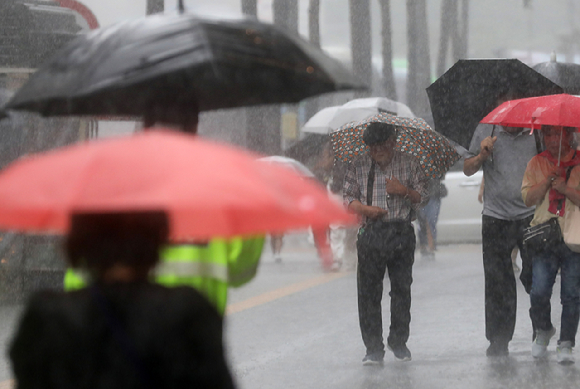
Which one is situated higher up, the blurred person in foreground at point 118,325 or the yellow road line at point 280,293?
the blurred person in foreground at point 118,325

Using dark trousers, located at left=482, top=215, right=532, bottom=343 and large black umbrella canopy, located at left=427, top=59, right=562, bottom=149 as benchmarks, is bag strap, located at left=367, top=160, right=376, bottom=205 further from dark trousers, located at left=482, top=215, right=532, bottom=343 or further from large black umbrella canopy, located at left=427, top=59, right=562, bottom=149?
dark trousers, located at left=482, top=215, right=532, bottom=343

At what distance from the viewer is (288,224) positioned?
6.89ft

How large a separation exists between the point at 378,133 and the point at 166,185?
459 cm

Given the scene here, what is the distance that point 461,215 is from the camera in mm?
15461

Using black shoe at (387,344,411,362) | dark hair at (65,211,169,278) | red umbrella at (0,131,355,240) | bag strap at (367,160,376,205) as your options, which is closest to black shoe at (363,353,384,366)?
black shoe at (387,344,411,362)

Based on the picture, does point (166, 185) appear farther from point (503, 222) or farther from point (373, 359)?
point (503, 222)

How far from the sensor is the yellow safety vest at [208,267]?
2.84 metres

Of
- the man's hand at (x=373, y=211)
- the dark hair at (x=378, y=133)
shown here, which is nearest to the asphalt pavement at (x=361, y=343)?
the man's hand at (x=373, y=211)

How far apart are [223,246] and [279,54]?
0.62m

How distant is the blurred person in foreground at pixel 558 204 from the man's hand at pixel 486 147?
321 mm

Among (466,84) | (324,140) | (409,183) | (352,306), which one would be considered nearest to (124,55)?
(409,183)

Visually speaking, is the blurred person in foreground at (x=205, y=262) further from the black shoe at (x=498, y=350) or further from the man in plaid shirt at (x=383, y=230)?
the black shoe at (x=498, y=350)

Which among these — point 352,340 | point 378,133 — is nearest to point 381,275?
point 378,133

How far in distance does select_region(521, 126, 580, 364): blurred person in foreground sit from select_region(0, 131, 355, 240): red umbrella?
4327mm
